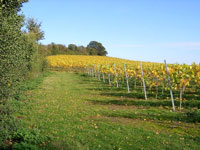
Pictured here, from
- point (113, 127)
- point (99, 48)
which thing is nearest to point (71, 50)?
point (99, 48)

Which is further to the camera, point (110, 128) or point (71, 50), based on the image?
point (71, 50)

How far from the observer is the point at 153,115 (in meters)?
8.44

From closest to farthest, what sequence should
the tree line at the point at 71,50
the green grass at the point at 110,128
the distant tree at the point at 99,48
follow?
the green grass at the point at 110,128 < the tree line at the point at 71,50 < the distant tree at the point at 99,48

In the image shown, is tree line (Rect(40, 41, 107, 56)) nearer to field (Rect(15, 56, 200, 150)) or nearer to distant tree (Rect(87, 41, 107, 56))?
distant tree (Rect(87, 41, 107, 56))

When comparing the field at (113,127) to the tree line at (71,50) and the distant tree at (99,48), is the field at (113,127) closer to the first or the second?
the tree line at (71,50)

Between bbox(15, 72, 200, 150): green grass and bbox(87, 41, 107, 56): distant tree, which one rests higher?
bbox(87, 41, 107, 56): distant tree

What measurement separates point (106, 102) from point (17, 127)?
6531 mm

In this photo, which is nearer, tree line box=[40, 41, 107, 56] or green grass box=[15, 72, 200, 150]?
green grass box=[15, 72, 200, 150]

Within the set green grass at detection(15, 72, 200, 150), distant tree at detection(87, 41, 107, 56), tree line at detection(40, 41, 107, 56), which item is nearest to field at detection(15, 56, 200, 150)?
green grass at detection(15, 72, 200, 150)

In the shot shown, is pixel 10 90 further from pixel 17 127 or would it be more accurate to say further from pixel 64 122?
pixel 64 122

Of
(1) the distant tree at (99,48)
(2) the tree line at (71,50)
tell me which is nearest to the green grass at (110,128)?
(2) the tree line at (71,50)

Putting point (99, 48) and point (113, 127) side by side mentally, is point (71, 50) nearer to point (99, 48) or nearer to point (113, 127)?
point (99, 48)

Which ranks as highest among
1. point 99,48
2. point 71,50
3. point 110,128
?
point 99,48

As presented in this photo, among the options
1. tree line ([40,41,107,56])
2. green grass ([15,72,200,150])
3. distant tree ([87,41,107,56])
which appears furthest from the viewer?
distant tree ([87,41,107,56])
